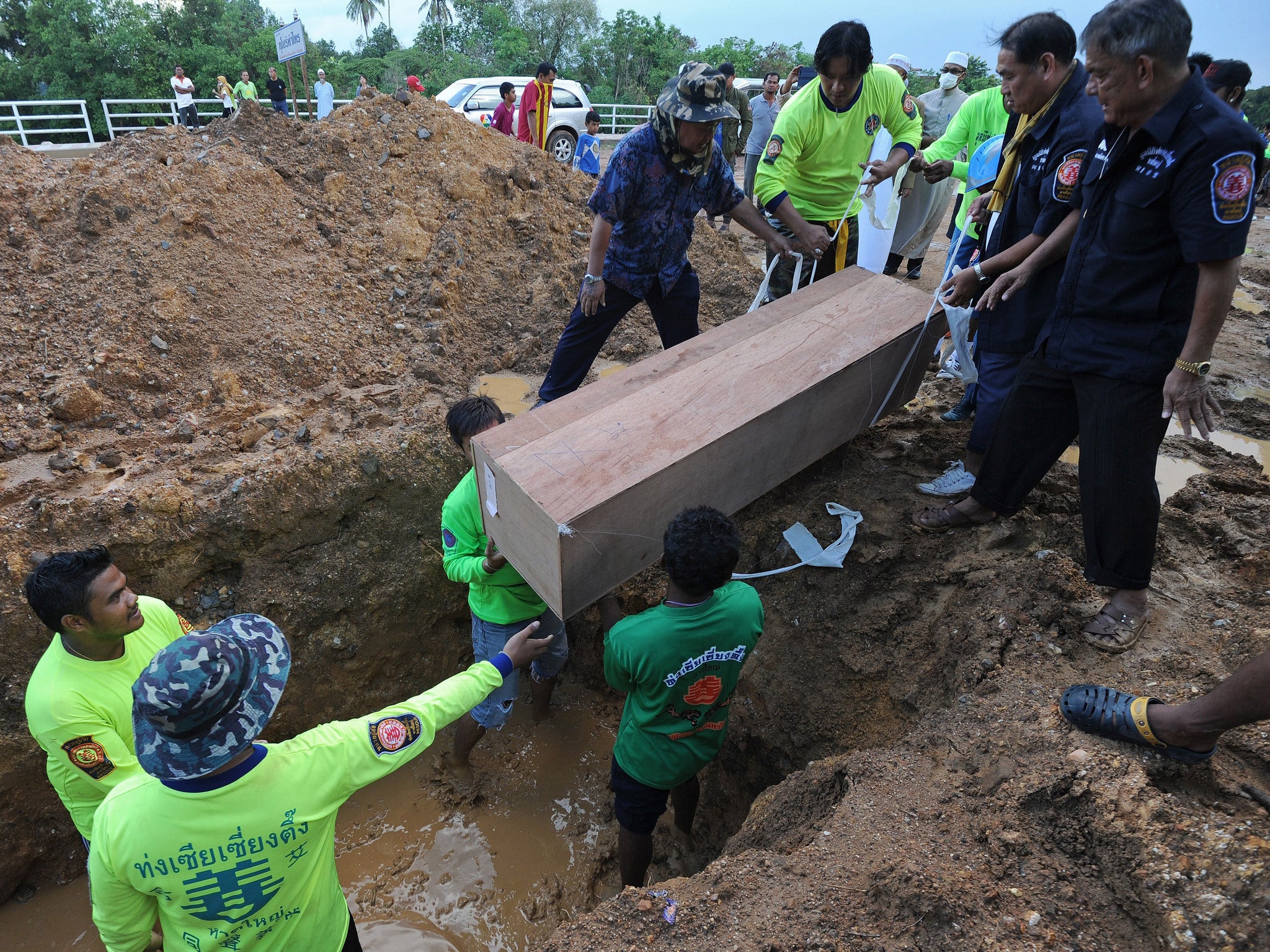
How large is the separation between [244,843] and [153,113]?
19.9 m

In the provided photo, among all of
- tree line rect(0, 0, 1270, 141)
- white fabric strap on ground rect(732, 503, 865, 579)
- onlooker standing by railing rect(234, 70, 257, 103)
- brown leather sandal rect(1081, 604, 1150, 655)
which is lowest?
white fabric strap on ground rect(732, 503, 865, 579)

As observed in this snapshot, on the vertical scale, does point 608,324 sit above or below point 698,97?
below

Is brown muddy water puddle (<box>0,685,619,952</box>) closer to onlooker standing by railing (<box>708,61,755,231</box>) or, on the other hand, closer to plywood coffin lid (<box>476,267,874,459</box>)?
plywood coffin lid (<box>476,267,874,459</box>)

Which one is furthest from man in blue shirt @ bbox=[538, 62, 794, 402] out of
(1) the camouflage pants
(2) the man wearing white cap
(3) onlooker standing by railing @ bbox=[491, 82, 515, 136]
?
(3) onlooker standing by railing @ bbox=[491, 82, 515, 136]

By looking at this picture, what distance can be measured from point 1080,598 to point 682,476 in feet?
4.67

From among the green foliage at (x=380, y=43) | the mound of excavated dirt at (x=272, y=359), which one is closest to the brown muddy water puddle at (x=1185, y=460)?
the mound of excavated dirt at (x=272, y=359)

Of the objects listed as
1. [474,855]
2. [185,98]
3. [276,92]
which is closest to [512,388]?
[474,855]

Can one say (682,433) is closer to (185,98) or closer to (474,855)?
(474,855)

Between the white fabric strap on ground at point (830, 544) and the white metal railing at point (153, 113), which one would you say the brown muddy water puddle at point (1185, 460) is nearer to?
the white fabric strap on ground at point (830, 544)

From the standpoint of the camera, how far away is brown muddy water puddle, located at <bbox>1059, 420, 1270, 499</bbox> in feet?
11.9

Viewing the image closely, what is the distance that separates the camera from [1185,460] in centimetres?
389

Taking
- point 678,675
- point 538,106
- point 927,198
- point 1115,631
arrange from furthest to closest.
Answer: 1. point 538,106
2. point 927,198
3. point 1115,631
4. point 678,675

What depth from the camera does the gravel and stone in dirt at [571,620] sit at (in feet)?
5.33

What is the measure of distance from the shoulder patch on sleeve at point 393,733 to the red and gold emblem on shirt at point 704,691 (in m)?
0.80
